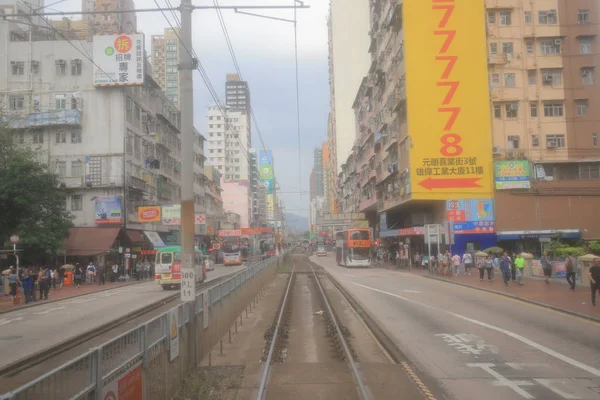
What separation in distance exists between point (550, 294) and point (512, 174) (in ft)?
77.5

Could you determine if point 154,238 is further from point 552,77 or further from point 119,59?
point 552,77

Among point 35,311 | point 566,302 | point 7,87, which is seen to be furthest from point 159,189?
point 566,302

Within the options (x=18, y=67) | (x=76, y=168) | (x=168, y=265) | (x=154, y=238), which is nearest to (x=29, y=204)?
(x=168, y=265)

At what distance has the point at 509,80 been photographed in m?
46.1

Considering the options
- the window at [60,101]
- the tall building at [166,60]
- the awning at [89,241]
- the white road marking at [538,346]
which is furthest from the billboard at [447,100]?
the tall building at [166,60]

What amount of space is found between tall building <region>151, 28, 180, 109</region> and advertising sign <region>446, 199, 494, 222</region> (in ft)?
335

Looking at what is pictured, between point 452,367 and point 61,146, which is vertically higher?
point 61,146

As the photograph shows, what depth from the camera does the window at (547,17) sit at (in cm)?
4588

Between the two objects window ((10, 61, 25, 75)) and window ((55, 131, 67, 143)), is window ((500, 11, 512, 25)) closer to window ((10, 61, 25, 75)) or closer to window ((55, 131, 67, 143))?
window ((55, 131, 67, 143))

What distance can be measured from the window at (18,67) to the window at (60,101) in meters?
3.65

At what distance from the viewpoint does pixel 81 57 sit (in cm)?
4625

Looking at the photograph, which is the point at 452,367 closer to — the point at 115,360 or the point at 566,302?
the point at 115,360

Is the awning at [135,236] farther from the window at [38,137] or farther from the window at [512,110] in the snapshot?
the window at [512,110]

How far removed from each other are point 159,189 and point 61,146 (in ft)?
38.8
